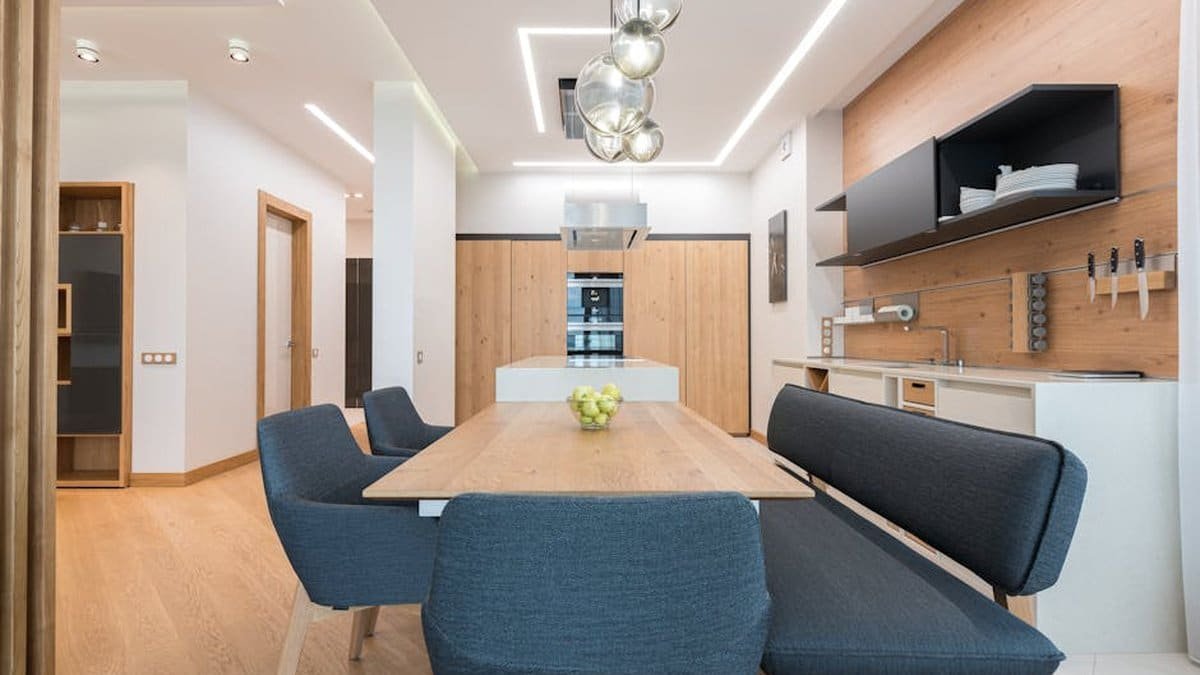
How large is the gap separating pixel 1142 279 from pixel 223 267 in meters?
5.65

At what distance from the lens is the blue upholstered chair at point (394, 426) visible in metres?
2.62

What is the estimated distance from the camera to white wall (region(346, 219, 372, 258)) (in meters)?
9.74

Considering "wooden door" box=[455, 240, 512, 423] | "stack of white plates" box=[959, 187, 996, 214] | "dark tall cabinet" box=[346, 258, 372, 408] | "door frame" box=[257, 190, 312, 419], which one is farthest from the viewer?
"dark tall cabinet" box=[346, 258, 372, 408]

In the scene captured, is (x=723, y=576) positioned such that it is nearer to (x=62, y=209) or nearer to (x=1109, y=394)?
(x=1109, y=394)

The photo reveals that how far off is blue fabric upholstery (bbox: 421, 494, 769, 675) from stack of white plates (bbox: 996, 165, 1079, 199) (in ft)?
7.84

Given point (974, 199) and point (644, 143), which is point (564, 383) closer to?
point (644, 143)

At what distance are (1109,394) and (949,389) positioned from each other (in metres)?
0.64

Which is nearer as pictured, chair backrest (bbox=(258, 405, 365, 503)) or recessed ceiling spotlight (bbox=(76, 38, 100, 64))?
chair backrest (bbox=(258, 405, 365, 503))

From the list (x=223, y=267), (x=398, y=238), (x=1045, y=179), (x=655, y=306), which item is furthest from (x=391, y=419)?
(x=655, y=306)

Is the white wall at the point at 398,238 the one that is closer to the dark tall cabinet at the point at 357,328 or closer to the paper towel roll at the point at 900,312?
the paper towel roll at the point at 900,312

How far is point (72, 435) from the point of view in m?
4.50

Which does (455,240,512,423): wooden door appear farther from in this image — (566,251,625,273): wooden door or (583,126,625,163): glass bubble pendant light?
(583,126,625,163): glass bubble pendant light

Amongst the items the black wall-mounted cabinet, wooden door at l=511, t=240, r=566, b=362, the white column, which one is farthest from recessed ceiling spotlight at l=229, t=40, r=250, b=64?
the white column

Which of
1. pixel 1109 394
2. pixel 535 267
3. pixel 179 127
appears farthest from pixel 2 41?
pixel 535 267
